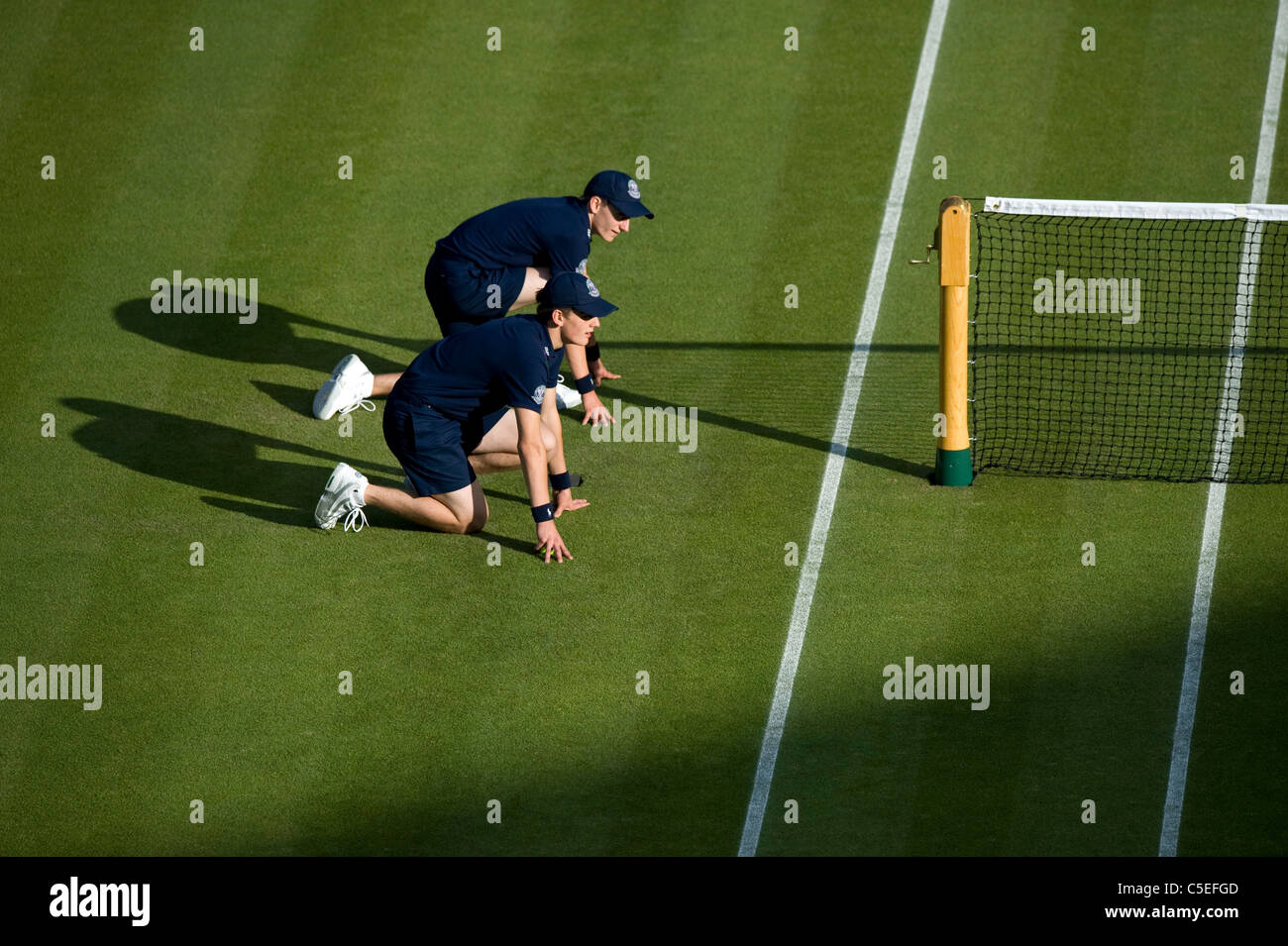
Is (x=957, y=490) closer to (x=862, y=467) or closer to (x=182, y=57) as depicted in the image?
(x=862, y=467)

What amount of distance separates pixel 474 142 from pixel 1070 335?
19.0 feet

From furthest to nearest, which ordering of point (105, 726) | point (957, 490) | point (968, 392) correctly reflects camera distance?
1. point (968, 392)
2. point (957, 490)
3. point (105, 726)

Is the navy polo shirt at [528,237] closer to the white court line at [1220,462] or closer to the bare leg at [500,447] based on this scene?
the bare leg at [500,447]

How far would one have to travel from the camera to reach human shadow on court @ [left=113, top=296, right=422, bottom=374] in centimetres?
1305

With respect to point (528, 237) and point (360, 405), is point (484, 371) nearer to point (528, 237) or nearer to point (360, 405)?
point (528, 237)

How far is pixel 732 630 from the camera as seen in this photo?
10.3 metres

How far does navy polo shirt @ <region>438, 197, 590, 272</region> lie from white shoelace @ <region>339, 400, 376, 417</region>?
1369 millimetres

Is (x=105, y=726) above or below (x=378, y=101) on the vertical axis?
below

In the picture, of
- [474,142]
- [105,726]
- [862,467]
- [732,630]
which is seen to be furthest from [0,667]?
[474,142]

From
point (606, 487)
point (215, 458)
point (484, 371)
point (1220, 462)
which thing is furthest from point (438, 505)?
point (1220, 462)

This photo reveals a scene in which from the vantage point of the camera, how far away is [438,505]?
35.9 feet

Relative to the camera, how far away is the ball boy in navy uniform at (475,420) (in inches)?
409

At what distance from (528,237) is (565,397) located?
130cm

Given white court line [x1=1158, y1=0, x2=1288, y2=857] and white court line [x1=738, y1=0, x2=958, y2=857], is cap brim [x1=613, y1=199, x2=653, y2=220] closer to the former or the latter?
white court line [x1=738, y1=0, x2=958, y2=857]
